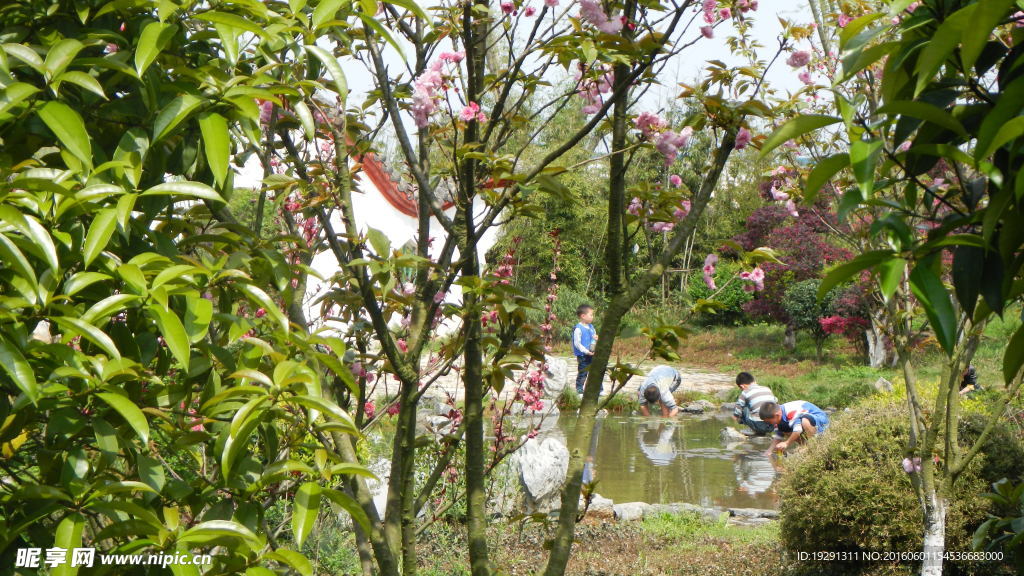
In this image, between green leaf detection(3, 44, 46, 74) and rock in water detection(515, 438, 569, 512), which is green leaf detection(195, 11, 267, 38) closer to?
green leaf detection(3, 44, 46, 74)

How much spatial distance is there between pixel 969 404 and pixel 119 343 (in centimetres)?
658

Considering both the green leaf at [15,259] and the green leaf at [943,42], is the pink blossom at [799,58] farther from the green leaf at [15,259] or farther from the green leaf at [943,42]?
the green leaf at [15,259]

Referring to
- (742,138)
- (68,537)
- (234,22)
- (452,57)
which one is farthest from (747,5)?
(68,537)

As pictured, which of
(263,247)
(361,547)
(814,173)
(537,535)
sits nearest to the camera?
(814,173)

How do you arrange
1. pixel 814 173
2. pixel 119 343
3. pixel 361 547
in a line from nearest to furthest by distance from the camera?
pixel 814 173 → pixel 119 343 → pixel 361 547

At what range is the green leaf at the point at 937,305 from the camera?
31.7 inches

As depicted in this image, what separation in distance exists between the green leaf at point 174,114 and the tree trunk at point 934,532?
11.0 feet

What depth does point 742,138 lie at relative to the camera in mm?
2016

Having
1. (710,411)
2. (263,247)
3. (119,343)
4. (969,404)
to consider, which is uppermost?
(263,247)

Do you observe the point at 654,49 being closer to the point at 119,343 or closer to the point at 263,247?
the point at 263,247

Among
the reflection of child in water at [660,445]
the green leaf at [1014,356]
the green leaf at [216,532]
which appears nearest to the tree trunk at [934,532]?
the green leaf at [1014,356]

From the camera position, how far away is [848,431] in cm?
418

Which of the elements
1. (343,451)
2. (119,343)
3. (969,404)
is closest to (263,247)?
(119,343)

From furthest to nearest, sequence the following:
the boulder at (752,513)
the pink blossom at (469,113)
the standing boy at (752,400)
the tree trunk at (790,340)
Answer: the tree trunk at (790,340), the standing boy at (752,400), the boulder at (752,513), the pink blossom at (469,113)
